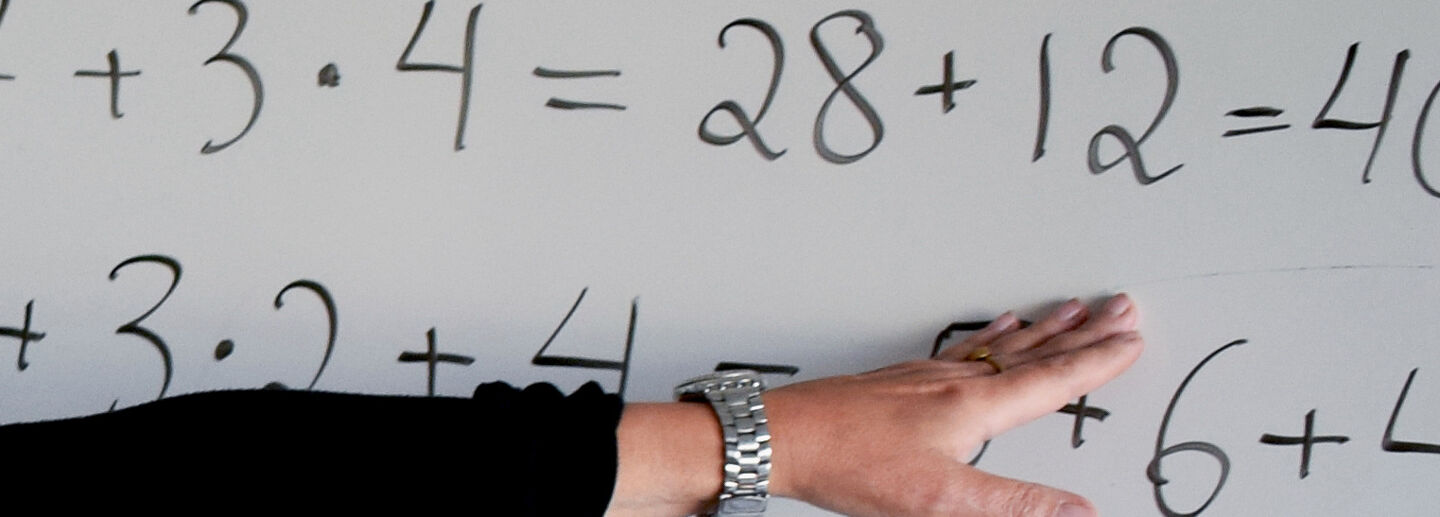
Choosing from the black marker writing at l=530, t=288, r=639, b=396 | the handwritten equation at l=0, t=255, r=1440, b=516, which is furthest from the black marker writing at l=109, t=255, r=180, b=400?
the black marker writing at l=530, t=288, r=639, b=396

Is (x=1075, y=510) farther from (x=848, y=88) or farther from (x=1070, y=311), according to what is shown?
(x=848, y=88)

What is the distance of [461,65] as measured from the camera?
2.48ft

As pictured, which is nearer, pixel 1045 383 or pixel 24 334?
pixel 1045 383

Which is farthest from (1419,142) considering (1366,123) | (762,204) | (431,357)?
(431,357)

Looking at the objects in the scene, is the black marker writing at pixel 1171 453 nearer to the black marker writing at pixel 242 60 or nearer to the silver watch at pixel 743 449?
the silver watch at pixel 743 449

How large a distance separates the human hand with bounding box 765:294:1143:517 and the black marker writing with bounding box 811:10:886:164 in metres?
0.13

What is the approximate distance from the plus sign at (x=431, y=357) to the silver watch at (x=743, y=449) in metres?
0.18

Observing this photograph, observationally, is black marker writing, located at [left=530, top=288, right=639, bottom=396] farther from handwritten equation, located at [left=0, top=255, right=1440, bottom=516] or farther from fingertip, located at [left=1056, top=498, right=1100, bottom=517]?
fingertip, located at [left=1056, top=498, right=1100, bottom=517]

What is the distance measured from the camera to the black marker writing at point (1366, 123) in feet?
2.26

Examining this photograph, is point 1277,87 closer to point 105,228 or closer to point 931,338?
point 931,338

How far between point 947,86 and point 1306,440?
300mm

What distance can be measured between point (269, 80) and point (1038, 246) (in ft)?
1.56

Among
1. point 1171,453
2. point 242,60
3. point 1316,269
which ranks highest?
point 242,60

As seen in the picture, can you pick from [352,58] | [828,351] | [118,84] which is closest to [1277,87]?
[828,351]
